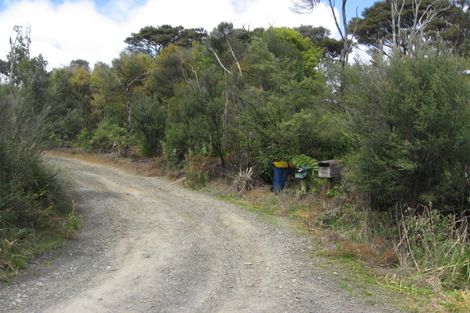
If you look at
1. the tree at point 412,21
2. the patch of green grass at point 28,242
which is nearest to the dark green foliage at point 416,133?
the patch of green grass at point 28,242

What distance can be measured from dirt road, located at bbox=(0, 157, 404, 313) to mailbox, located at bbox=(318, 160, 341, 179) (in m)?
2.30

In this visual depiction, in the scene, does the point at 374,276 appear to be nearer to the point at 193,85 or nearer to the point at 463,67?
the point at 463,67

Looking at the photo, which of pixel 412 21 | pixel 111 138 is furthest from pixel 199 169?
pixel 412 21

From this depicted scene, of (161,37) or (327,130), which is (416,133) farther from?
(161,37)

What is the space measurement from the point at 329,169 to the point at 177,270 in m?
6.58

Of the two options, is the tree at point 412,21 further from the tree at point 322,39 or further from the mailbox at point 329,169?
the mailbox at point 329,169

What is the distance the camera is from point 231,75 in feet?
63.7

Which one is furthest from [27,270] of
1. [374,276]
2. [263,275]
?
[374,276]

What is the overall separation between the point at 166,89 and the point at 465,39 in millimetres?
17823

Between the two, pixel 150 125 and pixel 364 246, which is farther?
pixel 150 125

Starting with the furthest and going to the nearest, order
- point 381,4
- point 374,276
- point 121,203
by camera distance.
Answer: point 381,4, point 121,203, point 374,276

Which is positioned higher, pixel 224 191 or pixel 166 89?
pixel 166 89

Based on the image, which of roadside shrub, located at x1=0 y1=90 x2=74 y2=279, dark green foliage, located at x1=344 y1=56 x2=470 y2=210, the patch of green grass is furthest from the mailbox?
roadside shrub, located at x1=0 y1=90 x2=74 y2=279

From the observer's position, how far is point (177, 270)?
768 centimetres
